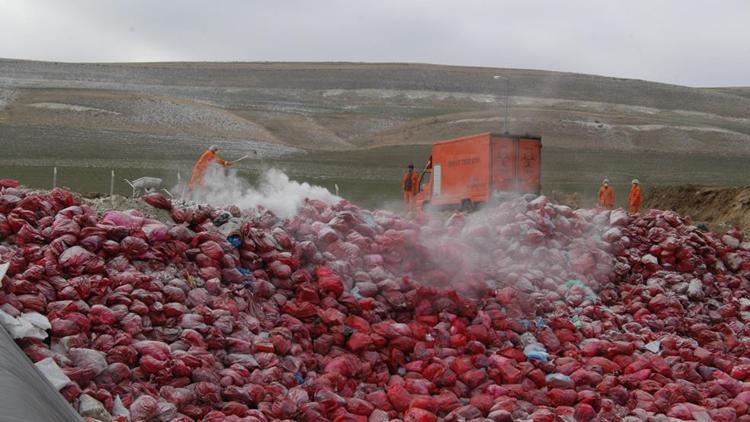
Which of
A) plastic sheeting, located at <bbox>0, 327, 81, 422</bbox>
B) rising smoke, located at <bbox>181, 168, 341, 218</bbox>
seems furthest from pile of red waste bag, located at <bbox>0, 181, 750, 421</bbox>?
plastic sheeting, located at <bbox>0, 327, 81, 422</bbox>

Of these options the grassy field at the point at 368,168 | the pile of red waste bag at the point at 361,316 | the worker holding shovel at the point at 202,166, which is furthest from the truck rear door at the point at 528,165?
the grassy field at the point at 368,168

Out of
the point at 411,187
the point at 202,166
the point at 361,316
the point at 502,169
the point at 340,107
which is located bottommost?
the point at 361,316

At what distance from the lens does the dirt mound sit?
24.6m

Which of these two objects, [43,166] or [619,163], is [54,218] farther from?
[619,163]

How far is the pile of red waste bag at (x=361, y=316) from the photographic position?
30.6ft

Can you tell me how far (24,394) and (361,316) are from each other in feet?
20.4

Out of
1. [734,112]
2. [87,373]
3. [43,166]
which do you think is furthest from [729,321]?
[734,112]

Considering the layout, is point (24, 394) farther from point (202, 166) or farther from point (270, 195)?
point (202, 166)

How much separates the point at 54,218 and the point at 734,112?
92.7 metres

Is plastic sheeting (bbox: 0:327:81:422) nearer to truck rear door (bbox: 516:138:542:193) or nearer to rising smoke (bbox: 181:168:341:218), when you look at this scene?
rising smoke (bbox: 181:168:341:218)

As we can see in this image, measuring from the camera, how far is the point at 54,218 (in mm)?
11281

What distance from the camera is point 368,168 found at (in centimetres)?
4812

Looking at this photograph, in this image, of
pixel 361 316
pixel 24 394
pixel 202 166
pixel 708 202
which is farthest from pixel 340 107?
pixel 24 394

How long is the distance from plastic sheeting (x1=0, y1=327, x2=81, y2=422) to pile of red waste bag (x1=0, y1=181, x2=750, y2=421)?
0.83 meters
